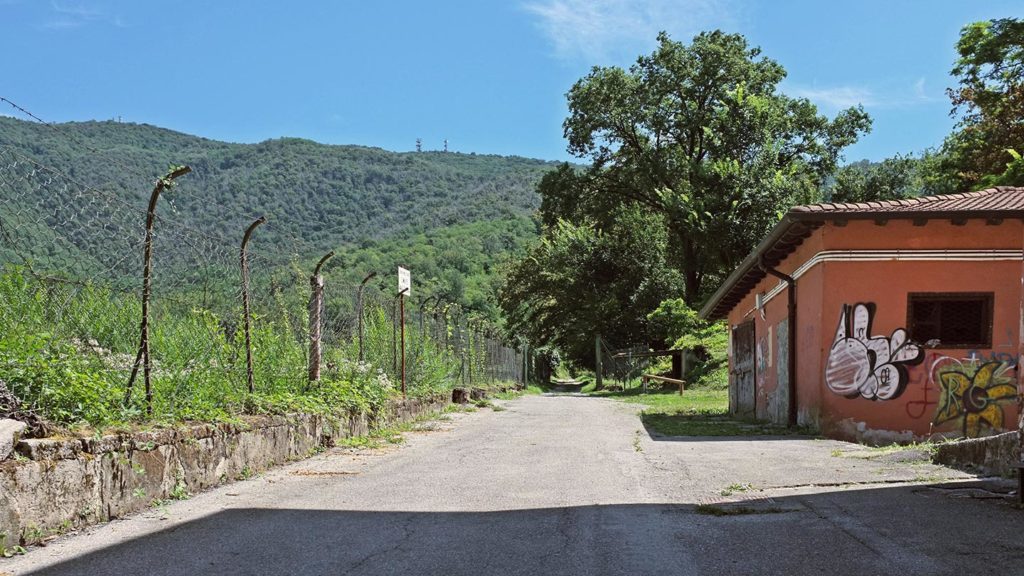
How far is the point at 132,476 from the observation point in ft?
20.9

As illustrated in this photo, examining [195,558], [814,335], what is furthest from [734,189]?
[195,558]

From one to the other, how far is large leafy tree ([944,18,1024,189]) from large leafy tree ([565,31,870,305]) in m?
6.95

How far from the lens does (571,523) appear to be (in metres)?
6.04

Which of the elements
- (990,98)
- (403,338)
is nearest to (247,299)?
(403,338)

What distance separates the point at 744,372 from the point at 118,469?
657 inches

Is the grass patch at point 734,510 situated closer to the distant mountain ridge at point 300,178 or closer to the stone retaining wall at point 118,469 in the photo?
the stone retaining wall at point 118,469

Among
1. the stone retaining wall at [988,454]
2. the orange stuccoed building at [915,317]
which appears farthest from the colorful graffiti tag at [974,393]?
the stone retaining wall at [988,454]

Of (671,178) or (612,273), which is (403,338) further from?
(612,273)

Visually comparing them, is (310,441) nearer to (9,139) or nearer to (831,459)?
(9,139)

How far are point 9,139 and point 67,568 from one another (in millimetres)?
3259

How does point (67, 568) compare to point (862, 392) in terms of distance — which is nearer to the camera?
point (67, 568)

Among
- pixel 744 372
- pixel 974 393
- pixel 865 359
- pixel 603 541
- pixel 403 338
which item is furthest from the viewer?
pixel 744 372

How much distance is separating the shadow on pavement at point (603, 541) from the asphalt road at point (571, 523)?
2 cm

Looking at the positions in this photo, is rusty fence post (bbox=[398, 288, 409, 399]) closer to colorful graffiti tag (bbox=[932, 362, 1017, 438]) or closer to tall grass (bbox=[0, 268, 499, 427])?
tall grass (bbox=[0, 268, 499, 427])
